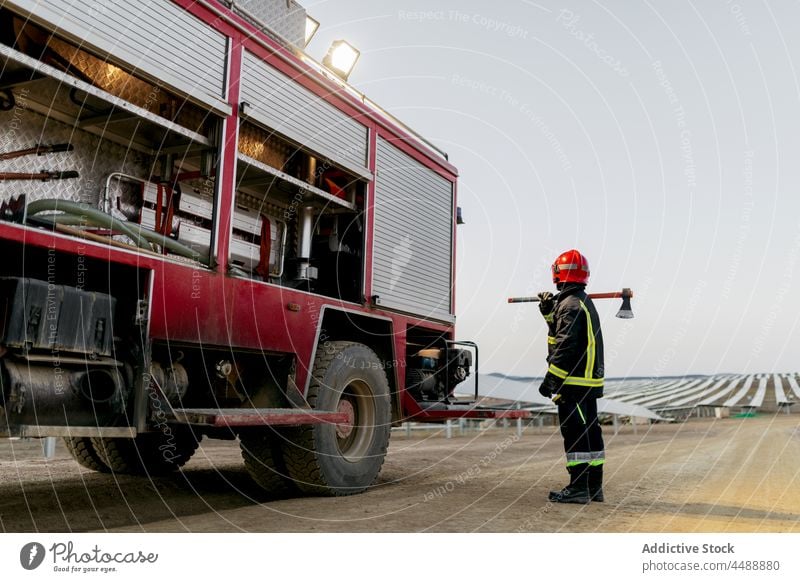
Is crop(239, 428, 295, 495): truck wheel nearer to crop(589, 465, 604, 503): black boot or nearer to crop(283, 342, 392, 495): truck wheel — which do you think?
crop(283, 342, 392, 495): truck wheel

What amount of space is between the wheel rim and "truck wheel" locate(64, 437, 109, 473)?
8.14 feet

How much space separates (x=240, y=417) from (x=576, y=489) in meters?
2.46

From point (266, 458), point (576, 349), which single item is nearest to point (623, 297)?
point (576, 349)

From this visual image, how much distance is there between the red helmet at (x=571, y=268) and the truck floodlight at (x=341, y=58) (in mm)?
2545

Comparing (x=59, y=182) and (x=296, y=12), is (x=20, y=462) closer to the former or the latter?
(x=59, y=182)

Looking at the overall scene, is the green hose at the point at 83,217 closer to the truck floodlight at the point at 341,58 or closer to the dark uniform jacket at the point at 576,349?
the truck floodlight at the point at 341,58

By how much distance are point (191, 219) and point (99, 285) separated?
5.76 feet

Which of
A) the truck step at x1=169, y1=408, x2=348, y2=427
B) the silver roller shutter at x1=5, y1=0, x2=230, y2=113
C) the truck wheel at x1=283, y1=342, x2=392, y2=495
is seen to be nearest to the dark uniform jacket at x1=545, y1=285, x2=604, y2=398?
the truck wheel at x1=283, y1=342, x2=392, y2=495

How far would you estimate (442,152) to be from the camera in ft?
25.1

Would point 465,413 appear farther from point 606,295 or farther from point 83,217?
point 83,217

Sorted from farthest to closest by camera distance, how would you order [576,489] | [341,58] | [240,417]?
[341,58] → [576,489] → [240,417]

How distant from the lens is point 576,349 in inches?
198

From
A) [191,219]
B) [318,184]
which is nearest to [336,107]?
[318,184]

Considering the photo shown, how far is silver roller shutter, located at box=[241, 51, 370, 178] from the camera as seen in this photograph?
4.87 meters
